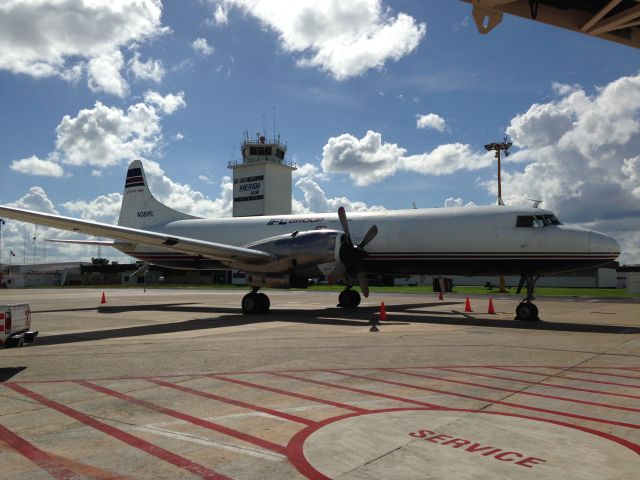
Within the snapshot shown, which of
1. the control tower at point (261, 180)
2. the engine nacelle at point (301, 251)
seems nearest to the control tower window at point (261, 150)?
the control tower at point (261, 180)

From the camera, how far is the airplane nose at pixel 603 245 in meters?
16.8

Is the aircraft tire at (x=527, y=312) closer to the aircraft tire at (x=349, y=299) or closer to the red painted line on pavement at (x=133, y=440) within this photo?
the aircraft tire at (x=349, y=299)

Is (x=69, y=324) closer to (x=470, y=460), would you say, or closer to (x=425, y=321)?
(x=425, y=321)

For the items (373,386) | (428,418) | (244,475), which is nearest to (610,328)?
(373,386)

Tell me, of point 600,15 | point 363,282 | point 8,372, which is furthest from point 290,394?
point 363,282

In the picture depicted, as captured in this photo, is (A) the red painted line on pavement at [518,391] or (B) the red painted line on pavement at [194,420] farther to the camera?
Result: (A) the red painted line on pavement at [518,391]

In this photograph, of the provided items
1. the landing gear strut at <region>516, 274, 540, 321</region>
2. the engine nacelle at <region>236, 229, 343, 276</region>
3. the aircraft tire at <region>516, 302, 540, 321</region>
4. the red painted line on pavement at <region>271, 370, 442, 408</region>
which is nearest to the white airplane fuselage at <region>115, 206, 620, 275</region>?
the landing gear strut at <region>516, 274, 540, 321</region>

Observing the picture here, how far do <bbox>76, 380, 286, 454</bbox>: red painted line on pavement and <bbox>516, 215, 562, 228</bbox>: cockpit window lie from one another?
608 inches

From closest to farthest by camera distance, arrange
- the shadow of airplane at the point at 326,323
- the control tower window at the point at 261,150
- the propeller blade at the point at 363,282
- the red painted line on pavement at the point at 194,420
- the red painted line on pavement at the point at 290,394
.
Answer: the red painted line on pavement at the point at 194,420
the red painted line on pavement at the point at 290,394
the shadow of airplane at the point at 326,323
the propeller blade at the point at 363,282
the control tower window at the point at 261,150

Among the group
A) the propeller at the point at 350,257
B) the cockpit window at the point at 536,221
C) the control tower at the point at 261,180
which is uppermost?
the control tower at the point at 261,180

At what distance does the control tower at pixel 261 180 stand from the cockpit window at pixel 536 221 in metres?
65.2

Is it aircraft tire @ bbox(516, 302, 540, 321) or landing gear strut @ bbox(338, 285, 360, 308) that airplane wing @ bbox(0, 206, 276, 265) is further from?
aircraft tire @ bbox(516, 302, 540, 321)

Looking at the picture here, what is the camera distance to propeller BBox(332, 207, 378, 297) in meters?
19.0

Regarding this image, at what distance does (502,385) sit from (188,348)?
6868 millimetres
